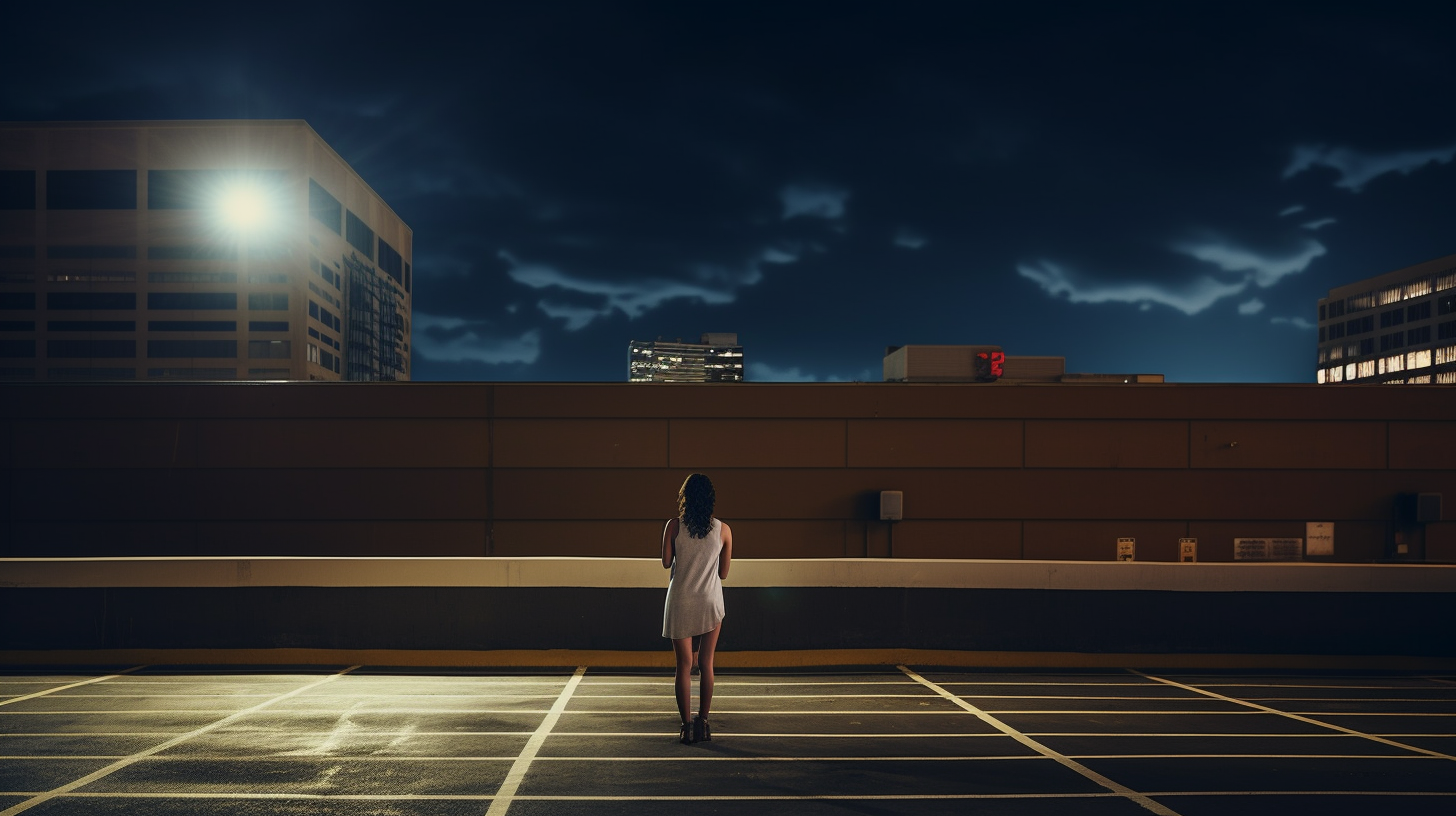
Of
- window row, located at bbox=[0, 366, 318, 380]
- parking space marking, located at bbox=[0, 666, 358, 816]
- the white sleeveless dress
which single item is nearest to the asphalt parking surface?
parking space marking, located at bbox=[0, 666, 358, 816]

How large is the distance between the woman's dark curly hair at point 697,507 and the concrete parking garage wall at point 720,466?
13.1 m

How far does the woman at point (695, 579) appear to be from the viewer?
23.0ft

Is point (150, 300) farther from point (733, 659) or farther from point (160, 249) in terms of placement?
point (733, 659)

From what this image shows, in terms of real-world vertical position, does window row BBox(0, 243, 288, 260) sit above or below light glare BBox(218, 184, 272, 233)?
below

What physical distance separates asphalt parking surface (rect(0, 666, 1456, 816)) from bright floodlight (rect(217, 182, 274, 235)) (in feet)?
442

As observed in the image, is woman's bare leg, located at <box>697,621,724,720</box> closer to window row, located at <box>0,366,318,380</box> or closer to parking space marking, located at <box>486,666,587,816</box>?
parking space marking, located at <box>486,666,587,816</box>

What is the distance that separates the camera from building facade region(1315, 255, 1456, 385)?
131750mm

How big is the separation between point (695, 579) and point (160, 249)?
5551 inches

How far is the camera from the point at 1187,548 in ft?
68.3

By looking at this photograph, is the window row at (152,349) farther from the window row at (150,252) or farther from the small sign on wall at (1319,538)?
the small sign on wall at (1319,538)

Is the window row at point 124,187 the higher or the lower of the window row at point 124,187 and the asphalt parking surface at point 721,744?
the higher

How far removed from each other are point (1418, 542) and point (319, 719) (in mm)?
21946

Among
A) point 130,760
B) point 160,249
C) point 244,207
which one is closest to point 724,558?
point 130,760

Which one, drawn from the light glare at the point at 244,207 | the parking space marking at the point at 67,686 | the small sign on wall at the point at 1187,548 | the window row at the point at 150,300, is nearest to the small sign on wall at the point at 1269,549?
the small sign on wall at the point at 1187,548
